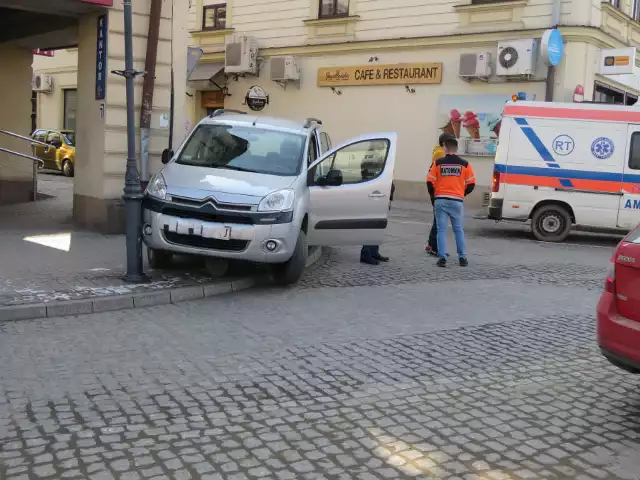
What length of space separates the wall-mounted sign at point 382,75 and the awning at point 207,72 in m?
4.40

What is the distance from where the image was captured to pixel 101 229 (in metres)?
11.6

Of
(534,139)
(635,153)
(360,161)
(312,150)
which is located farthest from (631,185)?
(312,150)

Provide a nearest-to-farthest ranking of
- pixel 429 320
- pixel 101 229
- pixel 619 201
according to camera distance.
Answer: pixel 429 320 → pixel 101 229 → pixel 619 201

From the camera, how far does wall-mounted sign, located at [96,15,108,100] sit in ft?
36.9

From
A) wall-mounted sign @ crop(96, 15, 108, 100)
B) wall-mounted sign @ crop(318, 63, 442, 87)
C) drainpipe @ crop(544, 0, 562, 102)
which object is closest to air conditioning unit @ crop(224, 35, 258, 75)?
wall-mounted sign @ crop(318, 63, 442, 87)

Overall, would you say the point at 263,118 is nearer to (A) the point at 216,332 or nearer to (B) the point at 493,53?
(A) the point at 216,332

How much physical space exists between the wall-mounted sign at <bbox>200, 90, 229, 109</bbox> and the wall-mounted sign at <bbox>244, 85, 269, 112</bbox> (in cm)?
210

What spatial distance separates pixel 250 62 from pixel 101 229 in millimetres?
14592

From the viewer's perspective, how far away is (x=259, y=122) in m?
9.42

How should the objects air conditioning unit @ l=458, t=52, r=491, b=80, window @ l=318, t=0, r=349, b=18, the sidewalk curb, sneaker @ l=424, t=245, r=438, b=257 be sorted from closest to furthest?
1. the sidewalk curb
2. sneaker @ l=424, t=245, r=438, b=257
3. air conditioning unit @ l=458, t=52, r=491, b=80
4. window @ l=318, t=0, r=349, b=18

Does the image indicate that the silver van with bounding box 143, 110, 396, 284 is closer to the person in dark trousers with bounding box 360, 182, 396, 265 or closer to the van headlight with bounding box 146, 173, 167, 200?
the van headlight with bounding box 146, 173, 167, 200

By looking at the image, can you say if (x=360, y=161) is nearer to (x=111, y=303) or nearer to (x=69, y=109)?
(x=111, y=303)

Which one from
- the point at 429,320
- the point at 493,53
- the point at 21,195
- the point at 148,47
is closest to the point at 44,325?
the point at 429,320

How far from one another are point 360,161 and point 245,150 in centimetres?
146
